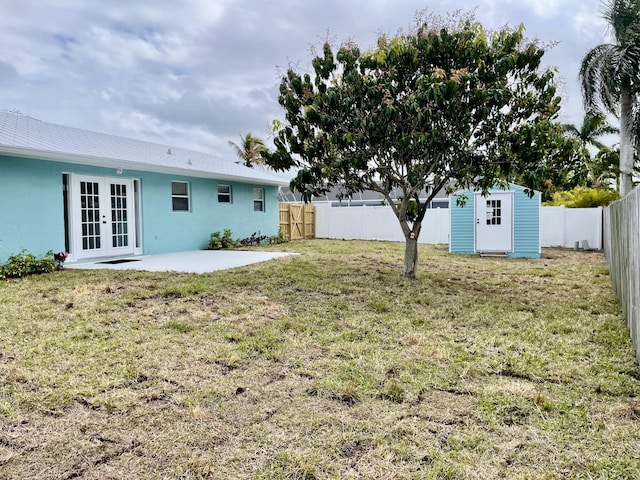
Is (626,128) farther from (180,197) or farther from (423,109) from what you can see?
(180,197)

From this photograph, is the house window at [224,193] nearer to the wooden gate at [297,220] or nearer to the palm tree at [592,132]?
the wooden gate at [297,220]

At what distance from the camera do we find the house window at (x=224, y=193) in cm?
1522

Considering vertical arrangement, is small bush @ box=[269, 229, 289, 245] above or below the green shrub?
below

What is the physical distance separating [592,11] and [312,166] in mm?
14280

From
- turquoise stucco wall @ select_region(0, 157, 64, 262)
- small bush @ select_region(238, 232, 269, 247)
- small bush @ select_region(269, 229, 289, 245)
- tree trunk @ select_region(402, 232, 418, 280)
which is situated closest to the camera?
tree trunk @ select_region(402, 232, 418, 280)

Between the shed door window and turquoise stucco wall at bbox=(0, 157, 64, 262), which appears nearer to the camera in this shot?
turquoise stucco wall at bbox=(0, 157, 64, 262)

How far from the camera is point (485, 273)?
32.0 feet

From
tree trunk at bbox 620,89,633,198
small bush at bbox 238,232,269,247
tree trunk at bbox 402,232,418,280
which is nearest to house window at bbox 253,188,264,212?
small bush at bbox 238,232,269,247

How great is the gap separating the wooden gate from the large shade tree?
1056 cm

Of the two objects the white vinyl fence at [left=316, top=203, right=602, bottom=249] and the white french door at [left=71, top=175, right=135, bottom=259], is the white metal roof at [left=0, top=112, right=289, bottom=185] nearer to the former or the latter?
the white french door at [left=71, top=175, right=135, bottom=259]

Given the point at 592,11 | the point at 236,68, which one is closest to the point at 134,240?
the point at 236,68

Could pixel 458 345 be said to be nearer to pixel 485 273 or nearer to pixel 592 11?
pixel 485 273

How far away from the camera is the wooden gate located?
19328 mm

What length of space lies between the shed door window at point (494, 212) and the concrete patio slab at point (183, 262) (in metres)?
6.67
